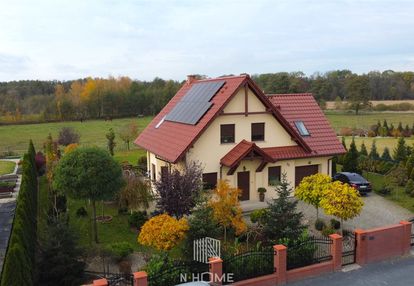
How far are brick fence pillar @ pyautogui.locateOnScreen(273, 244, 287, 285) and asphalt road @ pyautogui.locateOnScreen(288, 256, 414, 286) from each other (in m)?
0.45

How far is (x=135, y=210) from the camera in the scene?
22.1 m

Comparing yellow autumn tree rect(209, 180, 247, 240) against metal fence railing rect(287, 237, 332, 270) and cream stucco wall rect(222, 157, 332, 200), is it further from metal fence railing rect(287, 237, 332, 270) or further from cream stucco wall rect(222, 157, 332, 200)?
cream stucco wall rect(222, 157, 332, 200)

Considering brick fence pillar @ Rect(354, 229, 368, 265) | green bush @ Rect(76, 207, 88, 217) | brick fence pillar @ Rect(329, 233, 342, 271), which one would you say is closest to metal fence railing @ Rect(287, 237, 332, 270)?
brick fence pillar @ Rect(329, 233, 342, 271)

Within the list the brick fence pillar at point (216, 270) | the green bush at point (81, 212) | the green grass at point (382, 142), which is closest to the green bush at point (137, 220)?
the green bush at point (81, 212)

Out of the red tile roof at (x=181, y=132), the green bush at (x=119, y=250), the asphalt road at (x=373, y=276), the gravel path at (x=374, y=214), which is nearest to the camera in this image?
the asphalt road at (x=373, y=276)

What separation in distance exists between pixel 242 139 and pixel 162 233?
11077 millimetres

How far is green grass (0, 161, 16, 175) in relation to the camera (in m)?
36.7

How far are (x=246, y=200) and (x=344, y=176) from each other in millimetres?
6899

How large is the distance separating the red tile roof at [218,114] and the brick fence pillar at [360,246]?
946 cm

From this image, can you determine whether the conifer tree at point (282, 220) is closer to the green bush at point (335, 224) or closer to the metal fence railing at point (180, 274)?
the green bush at point (335, 224)

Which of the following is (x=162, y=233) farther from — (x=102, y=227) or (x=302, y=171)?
(x=302, y=171)

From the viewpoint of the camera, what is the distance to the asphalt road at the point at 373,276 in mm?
14469

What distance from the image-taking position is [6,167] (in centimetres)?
3869

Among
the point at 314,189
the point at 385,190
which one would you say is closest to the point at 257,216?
the point at 314,189
